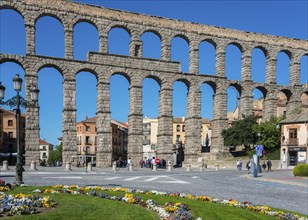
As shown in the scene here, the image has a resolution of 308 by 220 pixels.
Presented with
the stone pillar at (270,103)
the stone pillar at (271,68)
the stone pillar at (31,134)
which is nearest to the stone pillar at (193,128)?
the stone pillar at (270,103)

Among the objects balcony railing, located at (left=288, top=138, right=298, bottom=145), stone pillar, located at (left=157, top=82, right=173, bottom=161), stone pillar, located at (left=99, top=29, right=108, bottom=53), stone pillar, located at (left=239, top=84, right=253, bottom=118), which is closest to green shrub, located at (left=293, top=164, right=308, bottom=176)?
balcony railing, located at (left=288, top=138, right=298, bottom=145)

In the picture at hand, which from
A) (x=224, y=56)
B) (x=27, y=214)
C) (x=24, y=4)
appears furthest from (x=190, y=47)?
(x=27, y=214)

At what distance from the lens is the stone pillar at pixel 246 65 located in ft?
205

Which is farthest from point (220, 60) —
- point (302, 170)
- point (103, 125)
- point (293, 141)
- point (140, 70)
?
point (302, 170)

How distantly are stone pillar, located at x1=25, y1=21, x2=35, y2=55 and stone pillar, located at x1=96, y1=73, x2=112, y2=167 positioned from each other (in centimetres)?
1019

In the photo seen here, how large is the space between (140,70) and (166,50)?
6.30 m

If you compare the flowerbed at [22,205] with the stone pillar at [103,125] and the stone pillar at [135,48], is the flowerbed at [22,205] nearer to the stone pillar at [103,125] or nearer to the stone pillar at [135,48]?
the stone pillar at [103,125]

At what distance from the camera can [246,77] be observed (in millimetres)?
62344

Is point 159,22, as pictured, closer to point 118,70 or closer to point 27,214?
point 118,70

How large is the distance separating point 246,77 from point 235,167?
59.3ft

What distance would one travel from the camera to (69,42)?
169ft

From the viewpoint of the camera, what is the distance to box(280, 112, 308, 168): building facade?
4831 cm

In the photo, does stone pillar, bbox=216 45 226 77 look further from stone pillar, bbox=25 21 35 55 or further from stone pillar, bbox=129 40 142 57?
stone pillar, bbox=25 21 35 55

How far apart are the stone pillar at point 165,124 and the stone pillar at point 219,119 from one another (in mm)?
8822
